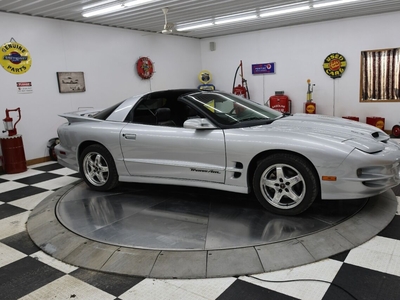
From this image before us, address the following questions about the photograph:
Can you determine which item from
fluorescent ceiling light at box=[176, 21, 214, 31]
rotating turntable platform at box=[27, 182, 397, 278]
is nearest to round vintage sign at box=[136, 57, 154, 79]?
fluorescent ceiling light at box=[176, 21, 214, 31]

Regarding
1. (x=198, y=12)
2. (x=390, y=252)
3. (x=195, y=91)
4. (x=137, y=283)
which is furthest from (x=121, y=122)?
(x=198, y=12)

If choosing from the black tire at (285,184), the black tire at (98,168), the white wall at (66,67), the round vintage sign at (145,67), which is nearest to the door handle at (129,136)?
the black tire at (98,168)

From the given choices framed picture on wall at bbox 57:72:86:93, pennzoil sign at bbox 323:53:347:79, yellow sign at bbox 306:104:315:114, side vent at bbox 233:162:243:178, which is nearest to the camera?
side vent at bbox 233:162:243:178

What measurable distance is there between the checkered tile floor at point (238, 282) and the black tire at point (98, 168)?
130 cm

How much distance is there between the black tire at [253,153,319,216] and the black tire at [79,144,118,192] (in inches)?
67.6

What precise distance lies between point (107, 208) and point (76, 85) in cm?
409

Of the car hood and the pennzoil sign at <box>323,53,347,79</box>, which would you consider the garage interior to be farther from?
the car hood

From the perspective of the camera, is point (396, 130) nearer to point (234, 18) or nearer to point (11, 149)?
point (234, 18)

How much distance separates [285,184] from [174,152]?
111 centimetres

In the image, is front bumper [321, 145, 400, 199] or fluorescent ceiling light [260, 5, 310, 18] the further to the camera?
fluorescent ceiling light [260, 5, 310, 18]

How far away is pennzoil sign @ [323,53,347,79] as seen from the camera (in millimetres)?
7703

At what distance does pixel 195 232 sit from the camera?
2.72 metres

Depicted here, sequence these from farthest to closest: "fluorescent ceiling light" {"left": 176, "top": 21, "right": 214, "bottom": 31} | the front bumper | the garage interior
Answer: "fluorescent ceiling light" {"left": 176, "top": 21, "right": 214, "bottom": 31} < the front bumper < the garage interior

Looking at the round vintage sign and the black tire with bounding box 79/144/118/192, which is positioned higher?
the round vintage sign
